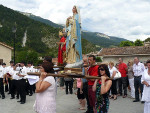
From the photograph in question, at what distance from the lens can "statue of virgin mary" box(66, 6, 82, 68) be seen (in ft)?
21.8

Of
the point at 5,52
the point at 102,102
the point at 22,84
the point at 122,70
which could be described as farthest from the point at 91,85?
the point at 5,52

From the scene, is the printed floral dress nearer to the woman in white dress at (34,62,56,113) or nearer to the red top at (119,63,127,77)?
the woman in white dress at (34,62,56,113)

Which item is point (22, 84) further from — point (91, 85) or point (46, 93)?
point (46, 93)

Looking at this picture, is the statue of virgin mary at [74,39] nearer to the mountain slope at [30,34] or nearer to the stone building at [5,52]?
the stone building at [5,52]

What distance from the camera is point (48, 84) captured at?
3.31 m

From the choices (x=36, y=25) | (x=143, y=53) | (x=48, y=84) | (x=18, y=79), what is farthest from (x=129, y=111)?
(x=36, y=25)

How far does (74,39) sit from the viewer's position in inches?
261

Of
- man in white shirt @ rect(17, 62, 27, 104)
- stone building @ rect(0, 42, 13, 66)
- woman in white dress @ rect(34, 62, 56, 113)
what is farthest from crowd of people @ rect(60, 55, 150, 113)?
stone building @ rect(0, 42, 13, 66)

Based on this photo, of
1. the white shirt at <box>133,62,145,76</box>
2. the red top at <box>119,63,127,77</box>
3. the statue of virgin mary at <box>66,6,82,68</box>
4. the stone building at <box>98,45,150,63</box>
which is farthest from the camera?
the stone building at <box>98,45,150,63</box>

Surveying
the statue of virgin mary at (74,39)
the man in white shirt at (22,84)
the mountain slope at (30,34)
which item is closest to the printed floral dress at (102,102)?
the statue of virgin mary at (74,39)

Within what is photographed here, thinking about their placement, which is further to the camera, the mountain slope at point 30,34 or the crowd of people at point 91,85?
the mountain slope at point 30,34

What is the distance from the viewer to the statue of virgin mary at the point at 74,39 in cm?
665

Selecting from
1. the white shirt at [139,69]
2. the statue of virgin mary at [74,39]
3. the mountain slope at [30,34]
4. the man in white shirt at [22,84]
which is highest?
the mountain slope at [30,34]

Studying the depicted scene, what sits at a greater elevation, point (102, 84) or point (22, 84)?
point (102, 84)
